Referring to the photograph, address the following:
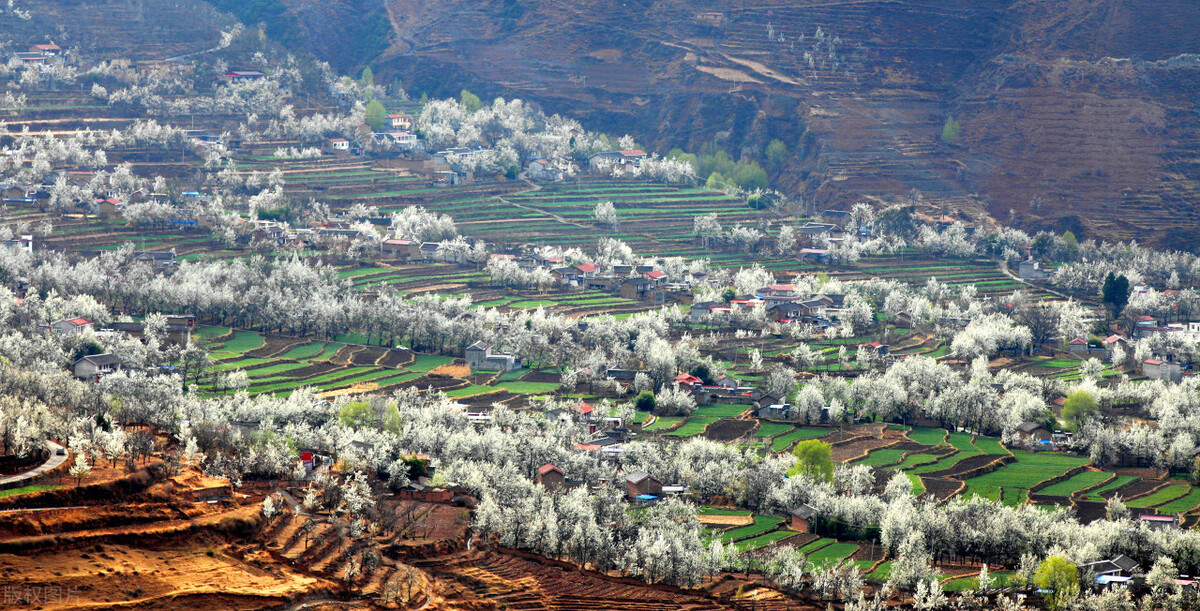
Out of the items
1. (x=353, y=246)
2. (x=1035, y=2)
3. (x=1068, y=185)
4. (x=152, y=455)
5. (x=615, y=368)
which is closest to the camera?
(x=152, y=455)

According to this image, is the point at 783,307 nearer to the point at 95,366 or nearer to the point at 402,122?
the point at 95,366

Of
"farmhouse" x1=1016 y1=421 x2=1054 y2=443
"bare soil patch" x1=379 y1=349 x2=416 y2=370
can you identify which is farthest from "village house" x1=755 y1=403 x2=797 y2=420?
"bare soil patch" x1=379 y1=349 x2=416 y2=370

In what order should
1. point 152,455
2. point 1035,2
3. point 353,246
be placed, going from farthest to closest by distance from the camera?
1. point 1035,2
2. point 353,246
3. point 152,455

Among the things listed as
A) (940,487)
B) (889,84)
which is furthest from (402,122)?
(940,487)

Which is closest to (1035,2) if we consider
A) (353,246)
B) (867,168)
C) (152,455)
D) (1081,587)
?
(867,168)

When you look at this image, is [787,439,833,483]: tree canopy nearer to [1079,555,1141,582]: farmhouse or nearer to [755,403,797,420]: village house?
[755,403,797,420]: village house

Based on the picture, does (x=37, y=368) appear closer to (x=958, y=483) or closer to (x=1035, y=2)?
(x=958, y=483)
